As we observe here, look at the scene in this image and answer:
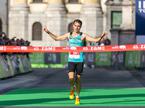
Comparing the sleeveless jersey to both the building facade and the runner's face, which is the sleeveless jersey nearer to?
the runner's face

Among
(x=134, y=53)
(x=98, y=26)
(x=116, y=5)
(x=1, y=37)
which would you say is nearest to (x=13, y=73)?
(x=1, y=37)

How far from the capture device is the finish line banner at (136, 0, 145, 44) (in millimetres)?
37219

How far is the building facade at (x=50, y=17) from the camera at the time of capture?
69562mm

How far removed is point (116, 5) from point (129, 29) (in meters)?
14.9

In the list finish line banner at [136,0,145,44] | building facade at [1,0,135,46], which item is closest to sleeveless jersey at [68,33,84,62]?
finish line banner at [136,0,145,44]

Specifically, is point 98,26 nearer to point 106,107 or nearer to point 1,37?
point 1,37

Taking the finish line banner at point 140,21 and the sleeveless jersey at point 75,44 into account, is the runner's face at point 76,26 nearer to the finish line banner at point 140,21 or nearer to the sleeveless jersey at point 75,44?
the sleeveless jersey at point 75,44

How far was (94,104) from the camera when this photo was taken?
53.4 ft

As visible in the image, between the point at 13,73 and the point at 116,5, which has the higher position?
the point at 116,5

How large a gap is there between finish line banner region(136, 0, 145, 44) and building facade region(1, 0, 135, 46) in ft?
92.0

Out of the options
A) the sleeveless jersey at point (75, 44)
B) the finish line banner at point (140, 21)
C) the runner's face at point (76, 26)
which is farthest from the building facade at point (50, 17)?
the runner's face at point (76, 26)

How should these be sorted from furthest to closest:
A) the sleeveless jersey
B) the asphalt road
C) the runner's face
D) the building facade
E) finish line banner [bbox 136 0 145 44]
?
1. the building facade
2. finish line banner [bbox 136 0 145 44]
3. the asphalt road
4. the sleeveless jersey
5. the runner's face

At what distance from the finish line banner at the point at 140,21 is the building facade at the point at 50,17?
28038 millimetres

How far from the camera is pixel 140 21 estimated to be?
39000 millimetres
